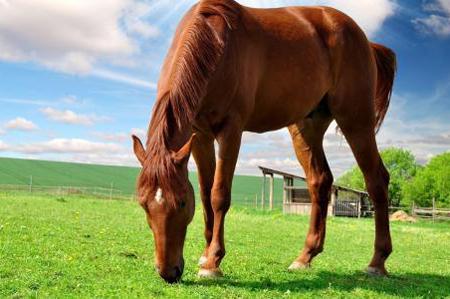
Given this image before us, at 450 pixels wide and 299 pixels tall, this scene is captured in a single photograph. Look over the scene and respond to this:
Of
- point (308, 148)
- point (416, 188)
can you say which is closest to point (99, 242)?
point (308, 148)

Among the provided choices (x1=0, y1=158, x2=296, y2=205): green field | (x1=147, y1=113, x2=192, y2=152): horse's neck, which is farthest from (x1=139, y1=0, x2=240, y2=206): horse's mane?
(x1=0, y1=158, x2=296, y2=205): green field

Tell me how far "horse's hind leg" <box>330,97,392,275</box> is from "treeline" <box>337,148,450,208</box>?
5725 centimetres

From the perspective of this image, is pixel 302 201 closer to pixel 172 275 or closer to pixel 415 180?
pixel 415 180

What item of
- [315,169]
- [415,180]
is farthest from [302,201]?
[315,169]

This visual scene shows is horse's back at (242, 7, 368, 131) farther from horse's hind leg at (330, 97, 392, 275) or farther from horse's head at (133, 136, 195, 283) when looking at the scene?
horse's head at (133, 136, 195, 283)

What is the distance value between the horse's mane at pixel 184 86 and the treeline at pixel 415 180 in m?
59.8

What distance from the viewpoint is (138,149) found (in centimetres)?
493

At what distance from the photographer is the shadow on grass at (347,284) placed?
18.6ft

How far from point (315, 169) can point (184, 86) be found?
10.6ft

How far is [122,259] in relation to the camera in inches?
288

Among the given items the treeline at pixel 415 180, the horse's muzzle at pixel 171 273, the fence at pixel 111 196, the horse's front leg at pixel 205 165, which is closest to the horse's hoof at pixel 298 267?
the horse's front leg at pixel 205 165

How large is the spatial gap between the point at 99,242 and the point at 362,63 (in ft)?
18.8

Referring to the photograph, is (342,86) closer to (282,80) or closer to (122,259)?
(282,80)

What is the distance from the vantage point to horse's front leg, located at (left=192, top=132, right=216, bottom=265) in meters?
6.24
